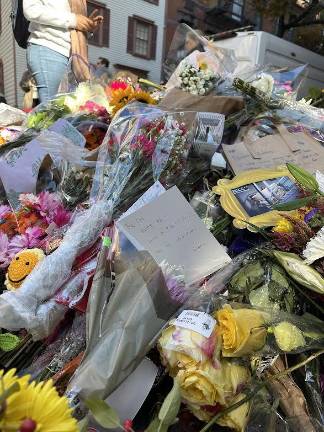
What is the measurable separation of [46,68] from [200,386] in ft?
8.63

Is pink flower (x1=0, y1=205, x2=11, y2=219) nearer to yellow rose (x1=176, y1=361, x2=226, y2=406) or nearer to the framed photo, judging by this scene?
the framed photo

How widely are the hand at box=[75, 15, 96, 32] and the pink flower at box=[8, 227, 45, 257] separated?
6.06ft

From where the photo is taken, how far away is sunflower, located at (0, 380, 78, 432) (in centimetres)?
58

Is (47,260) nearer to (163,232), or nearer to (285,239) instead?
(163,232)

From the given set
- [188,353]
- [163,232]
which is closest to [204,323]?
[188,353]

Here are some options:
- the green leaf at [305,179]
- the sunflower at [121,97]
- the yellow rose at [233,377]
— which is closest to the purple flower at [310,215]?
the green leaf at [305,179]

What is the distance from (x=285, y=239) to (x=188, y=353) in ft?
1.68

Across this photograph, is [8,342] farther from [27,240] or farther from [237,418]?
[237,418]

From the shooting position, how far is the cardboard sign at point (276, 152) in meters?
1.84

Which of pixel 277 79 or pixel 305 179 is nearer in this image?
pixel 305 179

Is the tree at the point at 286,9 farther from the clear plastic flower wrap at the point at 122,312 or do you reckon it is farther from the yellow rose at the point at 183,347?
the yellow rose at the point at 183,347

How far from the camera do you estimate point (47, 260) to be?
1297 mm

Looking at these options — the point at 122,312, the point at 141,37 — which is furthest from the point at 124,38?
the point at 122,312

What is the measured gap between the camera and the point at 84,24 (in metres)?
2.96
